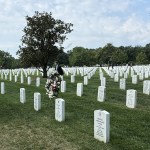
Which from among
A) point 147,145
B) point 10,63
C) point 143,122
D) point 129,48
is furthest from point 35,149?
point 129,48

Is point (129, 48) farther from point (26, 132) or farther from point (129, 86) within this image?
point (26, 132)

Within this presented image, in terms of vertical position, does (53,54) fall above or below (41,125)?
above

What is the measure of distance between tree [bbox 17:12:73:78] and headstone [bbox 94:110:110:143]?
25.5m

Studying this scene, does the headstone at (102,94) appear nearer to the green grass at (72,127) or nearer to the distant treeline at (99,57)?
the green grass at (72,127)

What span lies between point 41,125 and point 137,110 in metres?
3.61

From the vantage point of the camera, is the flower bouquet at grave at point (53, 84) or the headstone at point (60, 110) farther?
the flower bouquet at grave at point (53, 84)

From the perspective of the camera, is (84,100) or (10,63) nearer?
(84,100)

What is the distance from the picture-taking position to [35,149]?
983cm

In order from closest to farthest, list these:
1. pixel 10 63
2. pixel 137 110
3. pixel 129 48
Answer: pixel 137 110
pixel 10 63
pixel 129 48

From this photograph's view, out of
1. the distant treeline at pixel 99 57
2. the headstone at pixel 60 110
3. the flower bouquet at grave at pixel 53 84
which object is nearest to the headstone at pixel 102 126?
the headstone at pixel 60 110

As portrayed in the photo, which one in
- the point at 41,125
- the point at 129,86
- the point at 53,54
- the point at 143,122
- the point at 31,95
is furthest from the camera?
the point at 53,54

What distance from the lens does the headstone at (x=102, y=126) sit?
31.5ft

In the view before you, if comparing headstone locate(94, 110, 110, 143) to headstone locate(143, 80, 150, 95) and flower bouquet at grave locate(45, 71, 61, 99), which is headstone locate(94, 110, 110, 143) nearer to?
flower bouquet at grave locate(45, 71, 61, 99)

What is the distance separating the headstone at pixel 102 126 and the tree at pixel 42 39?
25.5 metres
